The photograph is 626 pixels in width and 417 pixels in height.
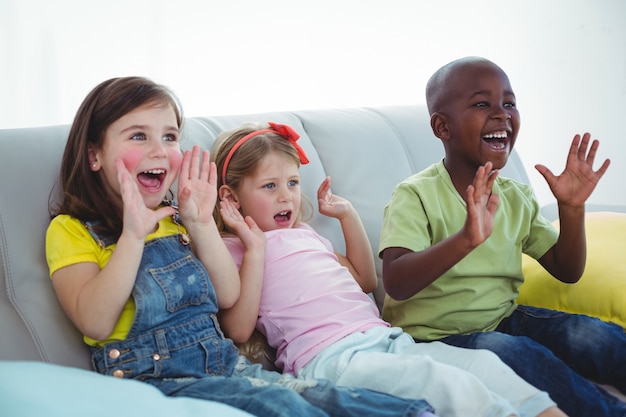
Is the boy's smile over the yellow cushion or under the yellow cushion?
over

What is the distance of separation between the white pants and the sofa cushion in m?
0.38

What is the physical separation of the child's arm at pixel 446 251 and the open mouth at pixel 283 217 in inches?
10.7

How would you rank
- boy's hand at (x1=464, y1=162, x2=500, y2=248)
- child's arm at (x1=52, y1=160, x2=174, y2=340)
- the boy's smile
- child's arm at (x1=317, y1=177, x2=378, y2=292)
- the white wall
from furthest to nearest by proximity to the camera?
the white wall
child's arm at (x1=317, y1=177, x2=378, y2=292)
the boy's smile
boy's hand at (x1=464, y1=162, x2=500, y2=248)
child's arm at (x1=52, y1=160, x2=174, y2=340)

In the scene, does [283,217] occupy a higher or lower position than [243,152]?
lower

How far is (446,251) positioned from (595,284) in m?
0.50

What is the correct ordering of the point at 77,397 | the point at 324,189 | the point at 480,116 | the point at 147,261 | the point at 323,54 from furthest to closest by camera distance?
1. the point at 323,54
2. the point at 324,189
3. the point at 480,116
4. the point at 147,261
5. the point at 77,397

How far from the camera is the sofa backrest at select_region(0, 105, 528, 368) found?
1.36 metres

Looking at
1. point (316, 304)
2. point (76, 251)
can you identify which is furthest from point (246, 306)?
point (76, 251)

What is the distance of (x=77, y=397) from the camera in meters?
0.91

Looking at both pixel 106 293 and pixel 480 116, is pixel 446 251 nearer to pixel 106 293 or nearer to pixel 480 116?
pixel 480 116

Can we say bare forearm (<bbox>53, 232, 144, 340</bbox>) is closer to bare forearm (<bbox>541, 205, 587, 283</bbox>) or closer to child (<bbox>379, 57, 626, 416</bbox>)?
child (<bbox>379, 57, 626, 416</bbox>)

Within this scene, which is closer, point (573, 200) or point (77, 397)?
point (77, 397)

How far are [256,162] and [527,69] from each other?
2121mm

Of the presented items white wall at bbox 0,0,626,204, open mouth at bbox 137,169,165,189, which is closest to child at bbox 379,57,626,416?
open mouth at bbox 137,169,165,189
